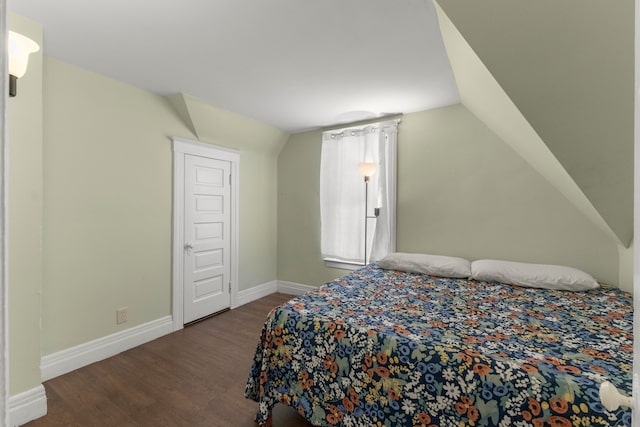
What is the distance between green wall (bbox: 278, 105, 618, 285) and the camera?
249cm

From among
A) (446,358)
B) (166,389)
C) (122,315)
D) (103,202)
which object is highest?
(103,202)

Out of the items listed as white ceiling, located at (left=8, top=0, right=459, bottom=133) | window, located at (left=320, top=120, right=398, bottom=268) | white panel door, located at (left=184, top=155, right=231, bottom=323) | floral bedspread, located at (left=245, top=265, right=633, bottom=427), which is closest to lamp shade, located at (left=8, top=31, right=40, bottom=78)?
white ceiling, located at (left=8, top=0, right=459, bottom=133)

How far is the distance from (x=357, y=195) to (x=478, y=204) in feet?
4.38

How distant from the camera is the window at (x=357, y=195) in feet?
10.9

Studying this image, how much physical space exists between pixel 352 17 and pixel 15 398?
3010 millimetres

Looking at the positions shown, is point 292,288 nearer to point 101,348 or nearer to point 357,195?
point 357,195

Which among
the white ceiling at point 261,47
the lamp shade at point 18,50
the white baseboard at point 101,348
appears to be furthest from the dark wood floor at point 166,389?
the white ceiling at point 261,47

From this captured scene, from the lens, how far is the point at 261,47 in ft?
6.29

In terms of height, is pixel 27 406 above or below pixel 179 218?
below

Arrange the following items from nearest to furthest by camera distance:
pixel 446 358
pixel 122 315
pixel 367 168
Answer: pixel 446 358 < pixel 122 315 < pixel 367 168

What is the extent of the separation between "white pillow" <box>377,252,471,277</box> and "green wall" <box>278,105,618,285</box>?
0.37 meters

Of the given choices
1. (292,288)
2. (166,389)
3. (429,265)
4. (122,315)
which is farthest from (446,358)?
(292,288)

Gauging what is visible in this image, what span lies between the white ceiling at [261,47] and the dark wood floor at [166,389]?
2.38 meters

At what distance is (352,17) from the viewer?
1613mm
